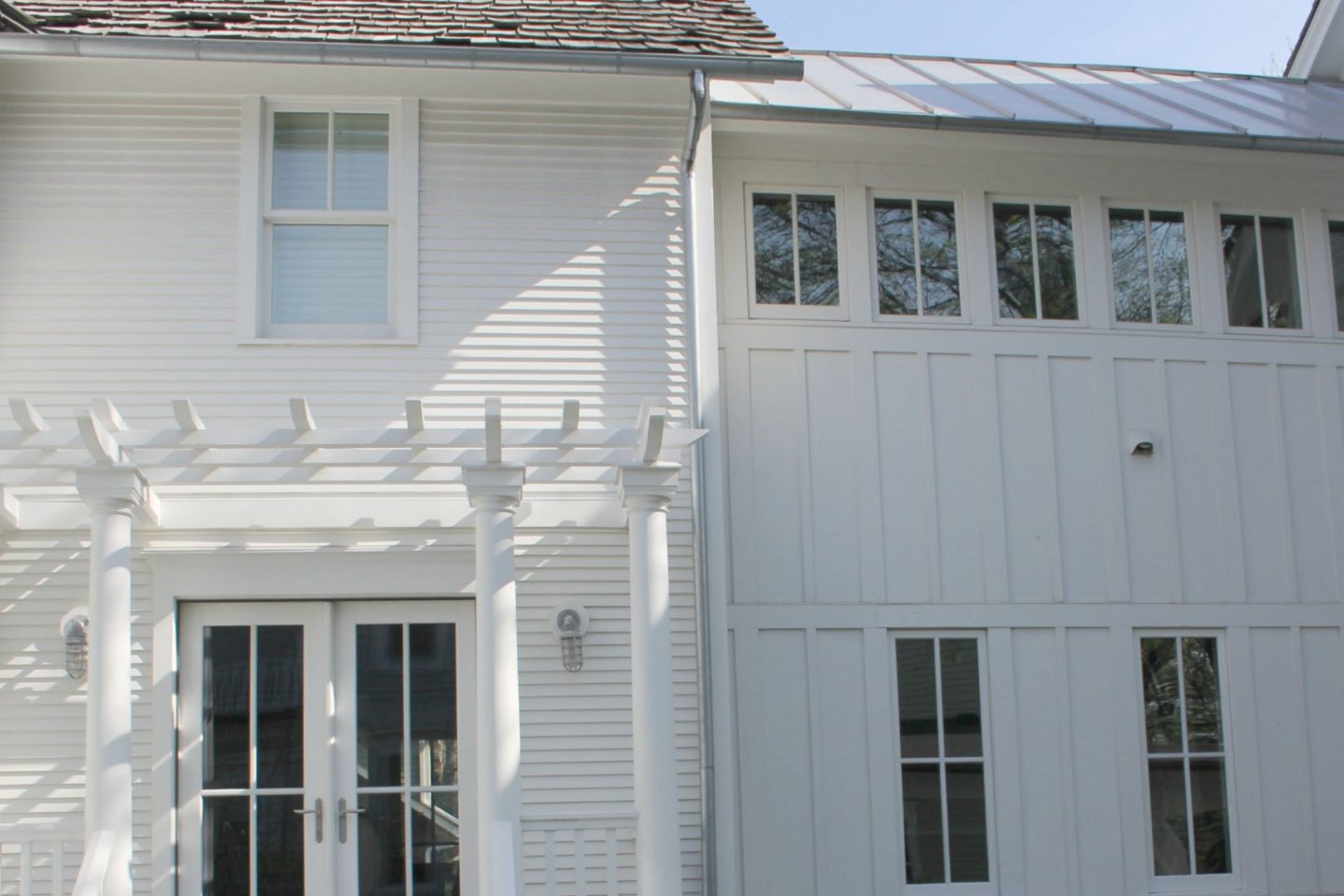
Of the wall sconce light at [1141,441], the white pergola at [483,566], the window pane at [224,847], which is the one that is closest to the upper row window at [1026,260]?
the wall sconce light at [1141,441]

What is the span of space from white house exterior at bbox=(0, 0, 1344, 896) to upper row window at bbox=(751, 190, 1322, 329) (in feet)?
0.09

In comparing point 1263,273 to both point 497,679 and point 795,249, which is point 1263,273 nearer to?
point 795,249

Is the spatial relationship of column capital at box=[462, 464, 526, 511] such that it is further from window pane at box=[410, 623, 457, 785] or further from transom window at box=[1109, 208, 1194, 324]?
transom window at box=[1109, 208, 1194, 324]

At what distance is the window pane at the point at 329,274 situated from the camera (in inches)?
324

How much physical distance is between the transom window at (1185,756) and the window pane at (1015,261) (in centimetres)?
209

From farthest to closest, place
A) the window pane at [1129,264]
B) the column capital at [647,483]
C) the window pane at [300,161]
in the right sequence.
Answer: the window pane at [1129,264]
the window pane at [300,161]
the column capital at [647,483]

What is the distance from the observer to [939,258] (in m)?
9.23

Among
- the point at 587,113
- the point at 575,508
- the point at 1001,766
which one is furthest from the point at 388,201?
the point at 1001,766

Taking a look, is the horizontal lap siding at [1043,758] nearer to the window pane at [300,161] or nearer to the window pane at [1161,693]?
the window pane at [1161,693]

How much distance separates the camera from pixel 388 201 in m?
8.33

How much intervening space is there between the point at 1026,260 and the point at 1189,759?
3060 millimetres

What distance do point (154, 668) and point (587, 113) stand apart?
12.1 ft

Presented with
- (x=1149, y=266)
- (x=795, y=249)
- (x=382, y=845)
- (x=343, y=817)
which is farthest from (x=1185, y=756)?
(x=343, y=817)

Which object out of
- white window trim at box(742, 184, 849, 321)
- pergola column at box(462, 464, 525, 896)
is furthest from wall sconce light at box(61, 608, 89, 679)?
white window trim at box(742, 184, 849, 321)
